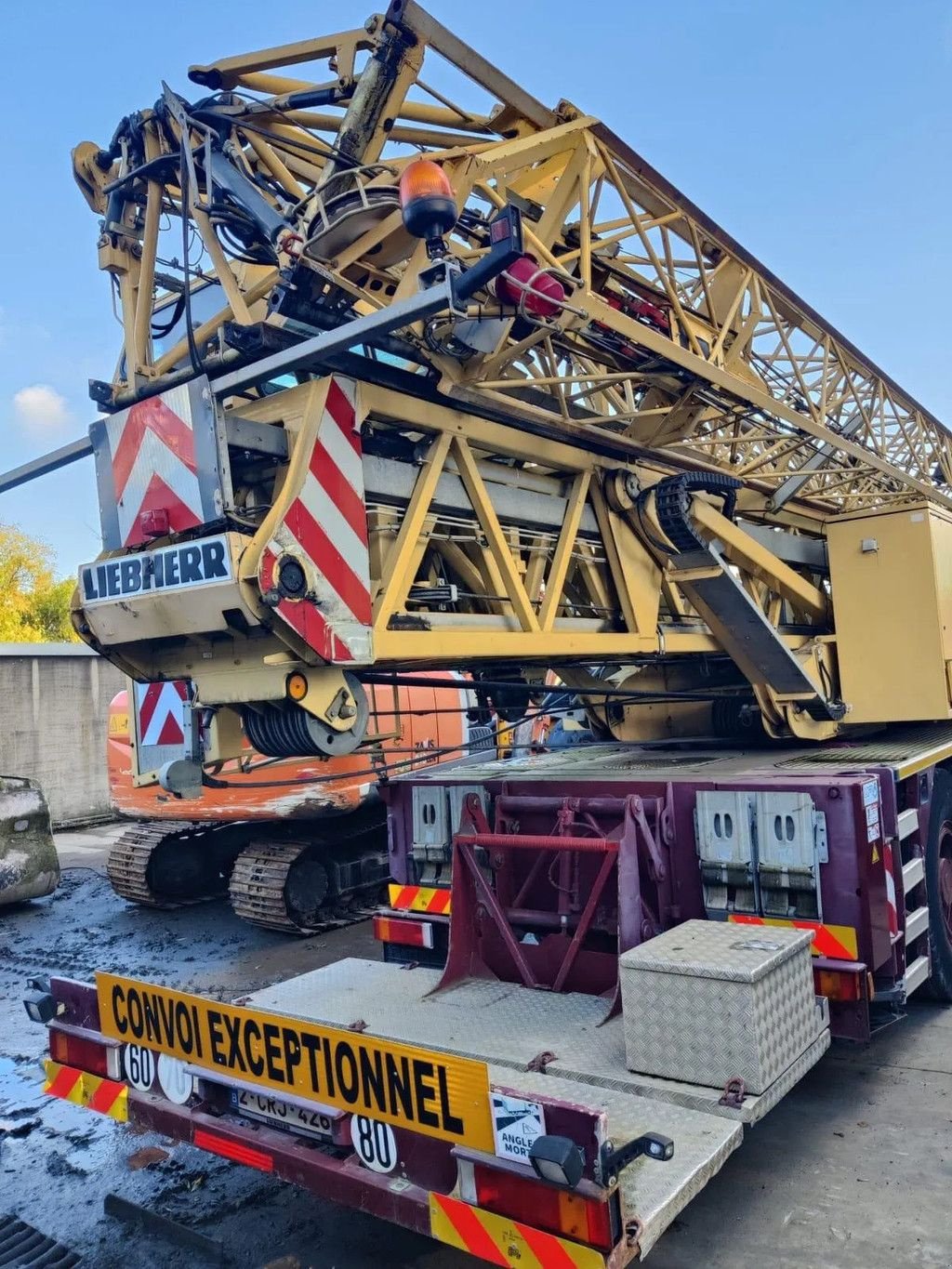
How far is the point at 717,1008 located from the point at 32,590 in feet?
133

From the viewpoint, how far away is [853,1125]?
13.4 feet

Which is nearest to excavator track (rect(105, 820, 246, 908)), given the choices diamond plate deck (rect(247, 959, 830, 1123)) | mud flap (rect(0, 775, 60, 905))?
mud flap (rect(0, 775, 60, 905))

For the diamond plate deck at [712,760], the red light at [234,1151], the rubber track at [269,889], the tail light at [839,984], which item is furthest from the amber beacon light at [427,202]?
the rubber track at [269,889]

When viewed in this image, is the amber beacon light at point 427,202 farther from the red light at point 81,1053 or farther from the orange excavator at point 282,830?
the orange excavator at point 282,830

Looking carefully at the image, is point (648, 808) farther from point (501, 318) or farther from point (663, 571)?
point (501, 318)

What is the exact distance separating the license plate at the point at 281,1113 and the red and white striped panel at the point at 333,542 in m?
1.49

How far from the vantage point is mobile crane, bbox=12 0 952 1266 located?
294cm

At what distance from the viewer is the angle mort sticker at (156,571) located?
11.2 ft

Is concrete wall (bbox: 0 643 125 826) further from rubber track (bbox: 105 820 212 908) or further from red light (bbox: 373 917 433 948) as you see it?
red light (bbox: 373 917 433 948)

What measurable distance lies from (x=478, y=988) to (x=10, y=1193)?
6.75 ft

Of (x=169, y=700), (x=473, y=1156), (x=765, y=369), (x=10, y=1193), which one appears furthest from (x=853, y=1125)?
(x=765, y=369)

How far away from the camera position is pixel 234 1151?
3.15 metres

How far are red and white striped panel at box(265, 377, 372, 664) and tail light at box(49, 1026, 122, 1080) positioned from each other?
1669 mm

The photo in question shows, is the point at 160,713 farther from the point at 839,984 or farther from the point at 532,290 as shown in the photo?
the point at 839,984
